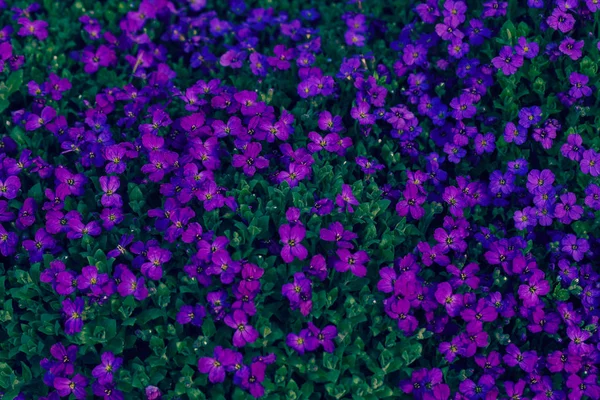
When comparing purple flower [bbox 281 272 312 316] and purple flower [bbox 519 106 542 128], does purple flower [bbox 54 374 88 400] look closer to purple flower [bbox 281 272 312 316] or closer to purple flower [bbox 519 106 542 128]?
purple flower [bbox 281 272 312 316]

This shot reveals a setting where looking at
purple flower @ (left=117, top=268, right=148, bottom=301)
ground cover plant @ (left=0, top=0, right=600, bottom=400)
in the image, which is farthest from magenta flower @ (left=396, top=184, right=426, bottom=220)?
purple flower @ (left=117, top=268, right=148, bottom=301)

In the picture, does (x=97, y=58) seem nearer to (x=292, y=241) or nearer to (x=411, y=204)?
(x=292, y=241)

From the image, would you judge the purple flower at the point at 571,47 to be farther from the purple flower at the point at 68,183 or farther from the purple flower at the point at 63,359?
the purple flower at the point at 63,359

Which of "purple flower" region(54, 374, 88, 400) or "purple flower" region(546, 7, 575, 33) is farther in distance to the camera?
"purple flower" region(546, 7, 575, 33)

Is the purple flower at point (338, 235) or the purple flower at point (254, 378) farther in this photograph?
the purple flower at point (338, 235)

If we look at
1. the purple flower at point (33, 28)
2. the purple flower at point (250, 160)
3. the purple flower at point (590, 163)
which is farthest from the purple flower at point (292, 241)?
the purple flower at point (33, 28)

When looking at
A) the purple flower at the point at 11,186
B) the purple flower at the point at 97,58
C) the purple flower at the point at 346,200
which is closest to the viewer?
the purple flower at the point at 346,200

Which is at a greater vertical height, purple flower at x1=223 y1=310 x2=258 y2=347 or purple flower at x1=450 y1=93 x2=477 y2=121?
purple flower at x1=450 y1=93 x2=477 y2=121
